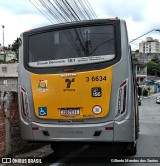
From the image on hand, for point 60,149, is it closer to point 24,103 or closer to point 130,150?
point 130,150

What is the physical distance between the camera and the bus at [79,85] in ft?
26.0

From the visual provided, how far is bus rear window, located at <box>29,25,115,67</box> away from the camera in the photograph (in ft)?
26.9

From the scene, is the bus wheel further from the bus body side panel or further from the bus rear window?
the bus rear window

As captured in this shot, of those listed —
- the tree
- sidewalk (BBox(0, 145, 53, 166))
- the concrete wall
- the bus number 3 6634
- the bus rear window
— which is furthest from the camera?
the tree

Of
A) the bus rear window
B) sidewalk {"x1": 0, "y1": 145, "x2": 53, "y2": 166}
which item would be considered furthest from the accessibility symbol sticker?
sidewalk {"x1": 0, "y1": 145, "x2": 53, "y2": 166}

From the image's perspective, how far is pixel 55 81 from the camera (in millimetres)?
8242

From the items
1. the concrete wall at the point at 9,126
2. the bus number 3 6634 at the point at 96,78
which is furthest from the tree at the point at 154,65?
the bus number 3 6634 at the point at 96,78

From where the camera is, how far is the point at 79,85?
26.6ft

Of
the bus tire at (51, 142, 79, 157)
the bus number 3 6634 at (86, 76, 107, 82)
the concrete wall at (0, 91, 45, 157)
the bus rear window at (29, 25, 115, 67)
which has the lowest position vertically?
the bus tire at (51, 142, 79, 157)

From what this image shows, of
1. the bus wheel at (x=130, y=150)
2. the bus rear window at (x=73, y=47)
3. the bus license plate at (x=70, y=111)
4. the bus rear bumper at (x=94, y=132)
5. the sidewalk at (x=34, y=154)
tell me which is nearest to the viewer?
the bus rear bumper at (x=94, y=132)

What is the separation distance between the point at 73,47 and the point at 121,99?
1.52 metres

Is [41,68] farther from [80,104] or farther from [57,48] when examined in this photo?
[80,104]

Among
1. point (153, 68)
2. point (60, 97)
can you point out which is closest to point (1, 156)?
point (60, 97)

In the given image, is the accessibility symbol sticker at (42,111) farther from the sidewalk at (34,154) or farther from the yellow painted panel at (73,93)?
the sidewalk at (34,154)
